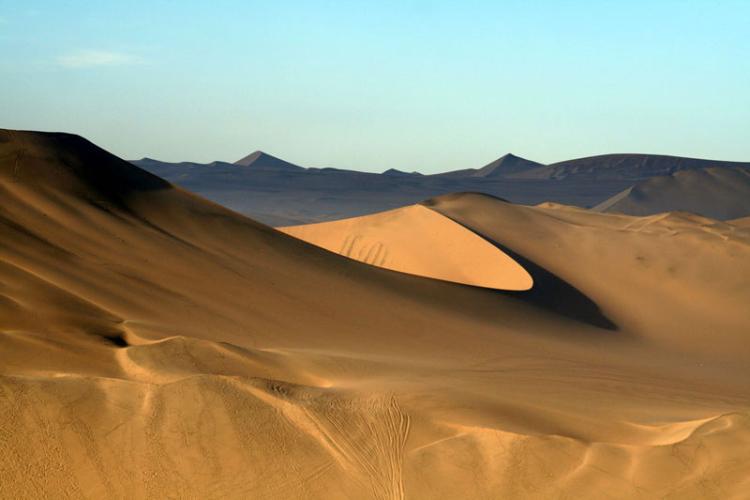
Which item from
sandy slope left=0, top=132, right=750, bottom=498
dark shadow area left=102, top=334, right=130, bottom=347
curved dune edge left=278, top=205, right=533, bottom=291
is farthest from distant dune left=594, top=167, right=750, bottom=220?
dark shadow area left=102, top=334, right=130, bottom=347

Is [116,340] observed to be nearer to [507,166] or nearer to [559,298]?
[559,298]

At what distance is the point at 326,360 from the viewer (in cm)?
1037

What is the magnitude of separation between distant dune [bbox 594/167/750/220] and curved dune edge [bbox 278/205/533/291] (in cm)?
3004

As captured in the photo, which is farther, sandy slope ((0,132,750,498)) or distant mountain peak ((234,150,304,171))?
distant mountain peak ((234,150,304,171))

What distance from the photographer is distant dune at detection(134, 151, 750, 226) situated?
84.5m

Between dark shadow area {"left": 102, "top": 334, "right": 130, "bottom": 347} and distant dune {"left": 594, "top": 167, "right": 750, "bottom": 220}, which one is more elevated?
distant dune {"left": 594, "top": 167, "right": 750, "bottom": 220}

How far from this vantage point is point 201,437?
6996 millimetres

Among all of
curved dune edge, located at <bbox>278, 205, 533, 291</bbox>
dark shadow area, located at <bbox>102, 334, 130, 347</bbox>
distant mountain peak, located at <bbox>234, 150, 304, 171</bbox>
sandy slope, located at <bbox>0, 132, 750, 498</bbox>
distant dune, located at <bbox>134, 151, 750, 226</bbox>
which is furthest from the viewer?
distant mountain peak, located at <bbox>234, 150, 304, 171</bbox>

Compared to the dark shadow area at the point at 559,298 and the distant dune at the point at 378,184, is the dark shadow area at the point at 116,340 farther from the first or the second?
the distant dune at the point at 378,184

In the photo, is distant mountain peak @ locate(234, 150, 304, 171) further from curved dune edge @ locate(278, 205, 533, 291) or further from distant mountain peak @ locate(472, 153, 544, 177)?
curved dune edge @ locate(278, 205, 533, 291)

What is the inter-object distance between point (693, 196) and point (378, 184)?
42.1m

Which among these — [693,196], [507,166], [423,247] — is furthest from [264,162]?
[423,247]

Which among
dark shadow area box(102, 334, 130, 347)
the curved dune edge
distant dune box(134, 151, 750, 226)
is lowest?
dark shadow area box(102, 334, 130, 347)

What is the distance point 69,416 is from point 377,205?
7701cm
